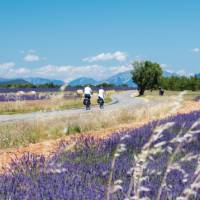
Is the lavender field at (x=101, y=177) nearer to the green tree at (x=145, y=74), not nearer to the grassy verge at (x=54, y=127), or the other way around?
the grassy verge at (x=54, y=127)

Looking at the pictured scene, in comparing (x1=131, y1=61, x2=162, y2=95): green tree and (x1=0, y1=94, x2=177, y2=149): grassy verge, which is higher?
(x1=131, y1=61, x2=162, y2=95): green tree

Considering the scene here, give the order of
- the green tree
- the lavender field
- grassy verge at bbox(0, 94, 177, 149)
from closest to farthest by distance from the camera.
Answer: the lavender field
grassy verge at bbox(0, 94, 177, 149)
the green tree

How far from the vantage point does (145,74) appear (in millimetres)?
97188

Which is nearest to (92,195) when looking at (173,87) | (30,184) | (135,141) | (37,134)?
(30,184)

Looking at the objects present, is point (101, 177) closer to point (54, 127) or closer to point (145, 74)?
point (54, 127)

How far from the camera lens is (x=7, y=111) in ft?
111

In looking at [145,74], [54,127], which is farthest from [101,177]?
[145,74]

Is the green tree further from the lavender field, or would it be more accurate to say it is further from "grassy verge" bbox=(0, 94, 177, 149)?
the lavender field

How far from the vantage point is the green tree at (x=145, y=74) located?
9606cm

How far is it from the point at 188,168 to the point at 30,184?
1472 millimetres

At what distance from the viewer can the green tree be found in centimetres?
9606

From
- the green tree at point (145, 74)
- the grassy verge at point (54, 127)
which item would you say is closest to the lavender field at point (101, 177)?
the grassy verge at point (54, 127)

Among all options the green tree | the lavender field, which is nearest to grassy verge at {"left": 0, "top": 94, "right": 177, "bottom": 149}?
the lavender field

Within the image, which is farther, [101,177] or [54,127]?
[54,127]
